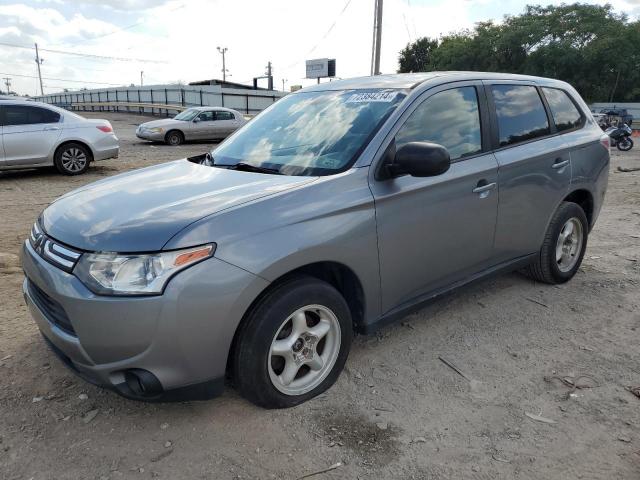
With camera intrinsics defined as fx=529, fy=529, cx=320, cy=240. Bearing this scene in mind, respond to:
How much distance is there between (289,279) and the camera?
2732mm

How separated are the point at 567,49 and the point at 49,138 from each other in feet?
162

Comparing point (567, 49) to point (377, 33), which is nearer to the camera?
point (377, 33)

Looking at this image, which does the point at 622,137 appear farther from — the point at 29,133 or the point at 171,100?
the point at 171,100

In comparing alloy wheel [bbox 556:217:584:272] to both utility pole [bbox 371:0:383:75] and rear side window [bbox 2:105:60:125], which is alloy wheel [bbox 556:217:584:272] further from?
utility pole [bbox 371:0:383:75]

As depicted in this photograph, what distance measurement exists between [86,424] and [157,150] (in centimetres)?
1456

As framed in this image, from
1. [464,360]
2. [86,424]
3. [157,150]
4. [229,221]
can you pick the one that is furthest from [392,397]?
[157,150]

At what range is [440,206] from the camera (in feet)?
10.9

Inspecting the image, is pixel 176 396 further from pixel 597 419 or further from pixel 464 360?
pixel 597 419

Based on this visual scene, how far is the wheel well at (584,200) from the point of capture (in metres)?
4.59

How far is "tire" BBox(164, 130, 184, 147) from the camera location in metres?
18.1

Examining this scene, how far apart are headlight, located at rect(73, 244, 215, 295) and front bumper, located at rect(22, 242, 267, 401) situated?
3 centimetres

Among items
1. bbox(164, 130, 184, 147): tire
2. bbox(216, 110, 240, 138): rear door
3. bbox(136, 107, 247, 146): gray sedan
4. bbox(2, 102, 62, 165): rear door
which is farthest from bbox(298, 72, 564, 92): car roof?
bbox(216, 110, 240, 138): rear door

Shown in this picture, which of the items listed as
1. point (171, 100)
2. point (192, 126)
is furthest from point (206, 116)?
point (171, 100)

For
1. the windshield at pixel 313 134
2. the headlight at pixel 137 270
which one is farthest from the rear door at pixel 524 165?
the headlight at pixel 137 270
